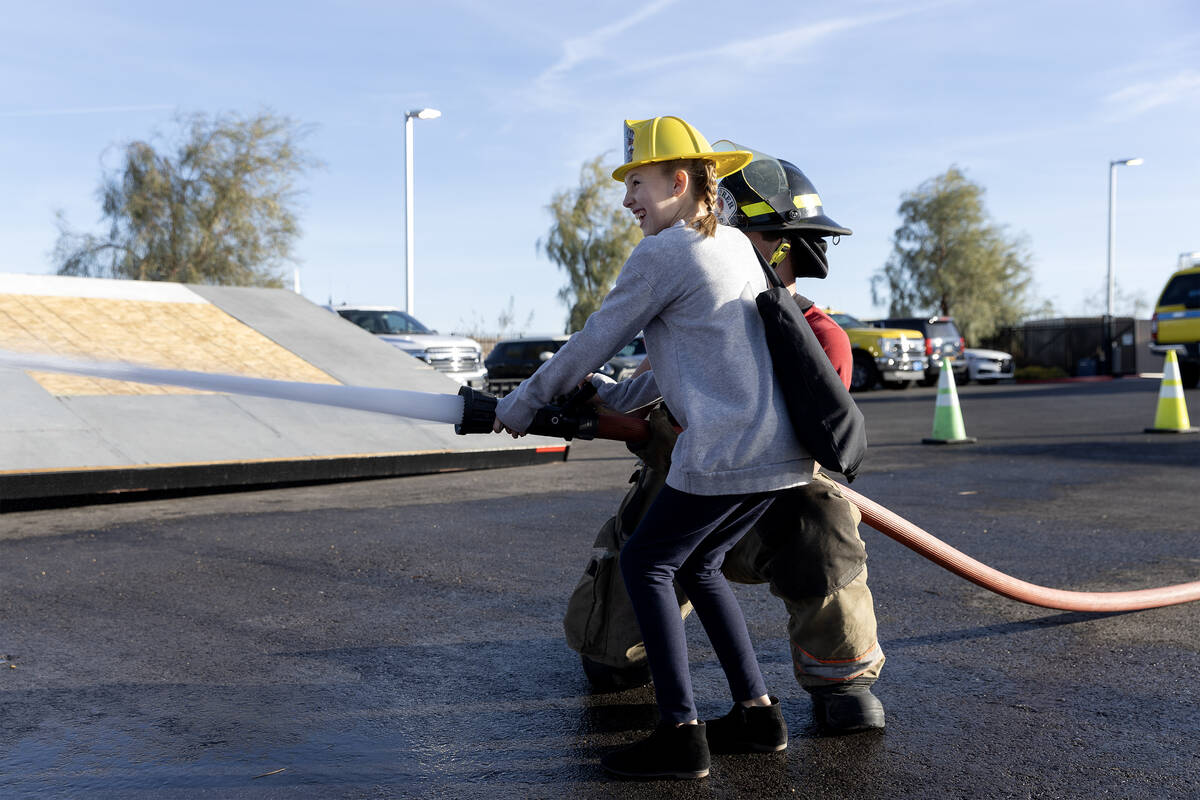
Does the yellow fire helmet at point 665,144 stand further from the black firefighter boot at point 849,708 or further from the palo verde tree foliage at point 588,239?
the palo verde tree foliage at point 588,239

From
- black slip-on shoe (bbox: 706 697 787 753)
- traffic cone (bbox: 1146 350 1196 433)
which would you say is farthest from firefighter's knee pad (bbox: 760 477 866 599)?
traffic cone (bbox: 1146 350 1196 433)

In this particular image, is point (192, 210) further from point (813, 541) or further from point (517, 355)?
point (813, 541)

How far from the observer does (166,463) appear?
8008mm

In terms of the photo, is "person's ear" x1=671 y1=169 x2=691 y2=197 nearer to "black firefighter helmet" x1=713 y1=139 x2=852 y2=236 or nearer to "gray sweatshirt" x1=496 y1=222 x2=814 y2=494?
"gray sweatshirt" x1=496 y1=222 x2=814 y2=494

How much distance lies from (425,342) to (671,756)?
16.2 metres

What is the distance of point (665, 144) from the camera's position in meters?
2.88

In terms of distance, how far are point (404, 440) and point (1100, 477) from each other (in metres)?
6.06

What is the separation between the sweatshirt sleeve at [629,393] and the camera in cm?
331

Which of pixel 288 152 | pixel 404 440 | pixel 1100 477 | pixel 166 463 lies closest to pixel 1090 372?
pixel 288 152

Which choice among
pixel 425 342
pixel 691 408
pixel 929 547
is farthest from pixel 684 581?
pixel 425 342

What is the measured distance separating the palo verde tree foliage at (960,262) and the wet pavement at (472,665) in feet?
120

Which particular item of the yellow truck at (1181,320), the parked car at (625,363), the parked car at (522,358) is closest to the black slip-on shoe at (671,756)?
the parked car at (625,363)

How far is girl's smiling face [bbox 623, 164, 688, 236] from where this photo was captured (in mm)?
2932

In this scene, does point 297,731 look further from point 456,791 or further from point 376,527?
point 376,527
